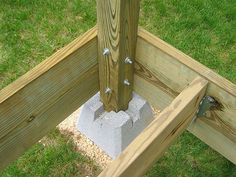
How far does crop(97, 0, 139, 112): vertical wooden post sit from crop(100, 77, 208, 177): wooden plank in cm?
38

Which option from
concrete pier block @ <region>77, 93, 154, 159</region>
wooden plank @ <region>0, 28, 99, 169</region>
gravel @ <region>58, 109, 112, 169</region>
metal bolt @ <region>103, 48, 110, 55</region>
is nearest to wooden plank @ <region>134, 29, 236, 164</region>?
metal bolt @ <region>103, 48, 110, 55</region>

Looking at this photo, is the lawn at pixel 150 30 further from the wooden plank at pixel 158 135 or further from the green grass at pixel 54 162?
the wooden plank at pixel 158 135

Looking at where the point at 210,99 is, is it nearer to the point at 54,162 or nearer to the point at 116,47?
the point at 116,47

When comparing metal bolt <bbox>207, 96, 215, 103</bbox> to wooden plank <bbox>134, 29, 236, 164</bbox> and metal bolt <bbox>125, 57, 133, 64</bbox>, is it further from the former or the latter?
metal bolt <bbox>125, 57, 133, 64</bbox>

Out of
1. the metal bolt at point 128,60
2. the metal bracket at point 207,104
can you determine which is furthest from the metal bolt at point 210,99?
the metal bolt at point 128,60

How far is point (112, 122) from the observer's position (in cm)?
263

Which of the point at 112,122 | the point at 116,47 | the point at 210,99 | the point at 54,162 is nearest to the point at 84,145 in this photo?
the point at 54,162

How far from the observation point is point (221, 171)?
3066 mm

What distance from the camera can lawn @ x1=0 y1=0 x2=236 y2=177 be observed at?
10.0 ft

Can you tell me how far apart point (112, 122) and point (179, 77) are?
0.71m

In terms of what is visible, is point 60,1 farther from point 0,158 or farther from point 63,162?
point 0,158

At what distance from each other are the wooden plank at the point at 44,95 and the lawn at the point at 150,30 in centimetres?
94

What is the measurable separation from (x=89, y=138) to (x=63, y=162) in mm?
257

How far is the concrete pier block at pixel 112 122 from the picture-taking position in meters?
2.63
